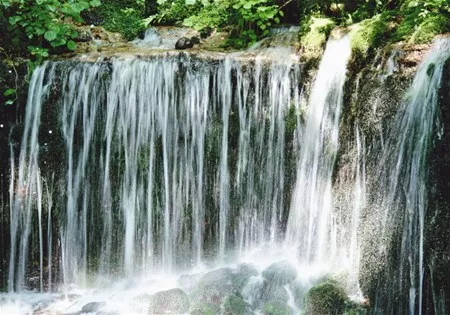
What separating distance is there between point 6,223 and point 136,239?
5.99 feet

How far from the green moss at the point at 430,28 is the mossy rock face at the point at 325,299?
2.65m

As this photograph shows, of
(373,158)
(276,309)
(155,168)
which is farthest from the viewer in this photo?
(155,168)

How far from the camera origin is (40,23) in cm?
722

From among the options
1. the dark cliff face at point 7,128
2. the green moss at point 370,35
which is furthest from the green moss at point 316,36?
the dark cliff face at point 7,128

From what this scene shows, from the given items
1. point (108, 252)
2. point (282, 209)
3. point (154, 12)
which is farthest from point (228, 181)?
point (154, 12)

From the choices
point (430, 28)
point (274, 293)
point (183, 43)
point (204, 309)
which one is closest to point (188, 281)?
point (204, 309)

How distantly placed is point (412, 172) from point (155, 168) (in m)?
3.54

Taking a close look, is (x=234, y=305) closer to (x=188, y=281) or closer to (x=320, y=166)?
(x=188, y=281)

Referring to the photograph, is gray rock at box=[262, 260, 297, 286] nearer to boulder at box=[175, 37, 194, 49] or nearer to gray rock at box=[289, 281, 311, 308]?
gray rock at box=[289, 281, 311, 308]

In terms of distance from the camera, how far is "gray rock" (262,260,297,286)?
5684 millimetres

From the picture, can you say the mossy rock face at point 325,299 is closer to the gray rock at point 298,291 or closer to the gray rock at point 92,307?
the gray rock at point 298,291

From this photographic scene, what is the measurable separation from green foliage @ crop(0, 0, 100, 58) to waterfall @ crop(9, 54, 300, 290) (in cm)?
97

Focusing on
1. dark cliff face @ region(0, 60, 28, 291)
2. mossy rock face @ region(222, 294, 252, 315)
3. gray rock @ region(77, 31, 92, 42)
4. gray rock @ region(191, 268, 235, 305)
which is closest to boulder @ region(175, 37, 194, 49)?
gray rock @ region(77, 31, 92, 42)

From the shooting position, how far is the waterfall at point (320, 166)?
19.1ft
